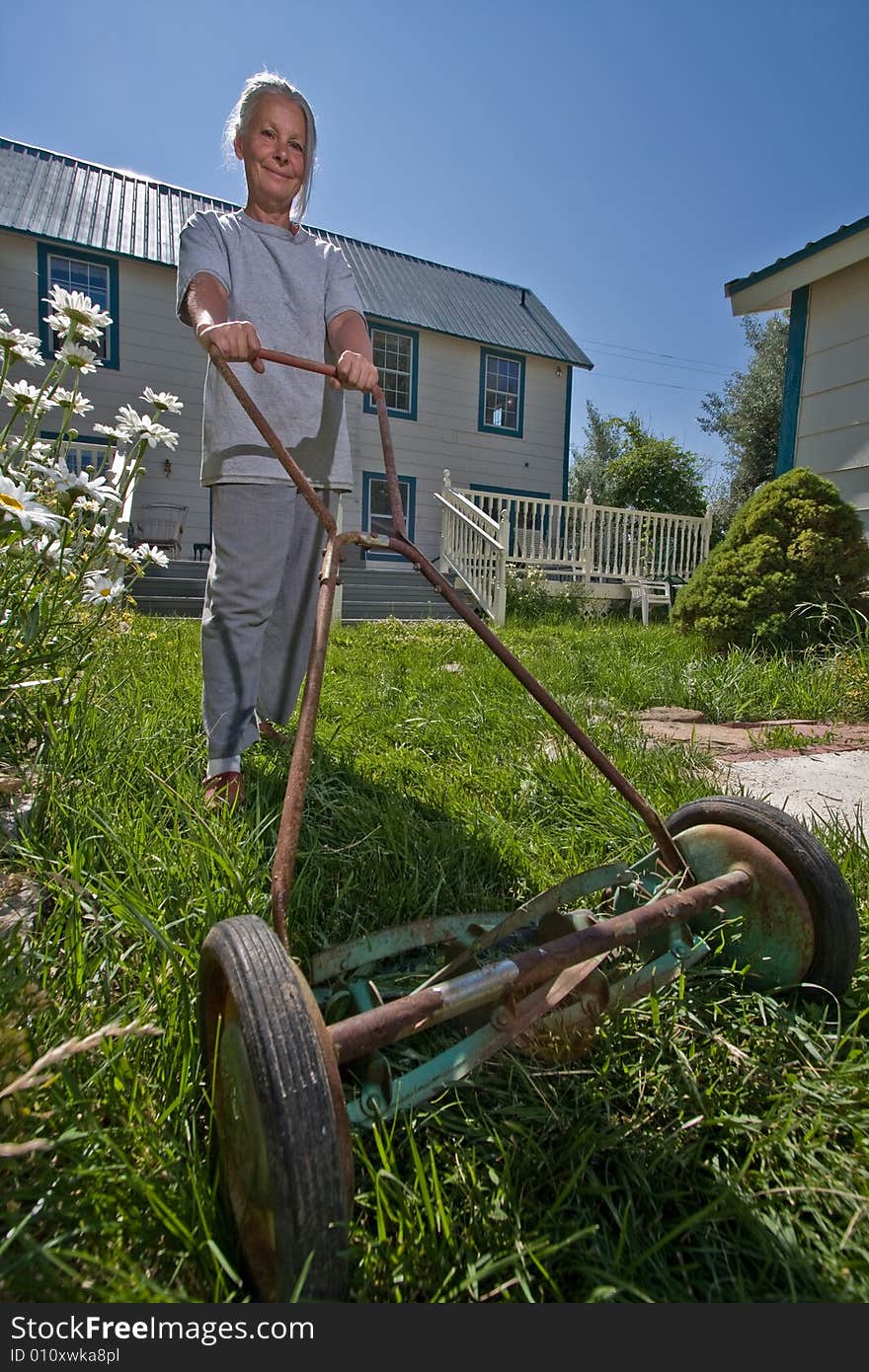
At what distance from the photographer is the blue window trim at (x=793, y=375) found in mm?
6930

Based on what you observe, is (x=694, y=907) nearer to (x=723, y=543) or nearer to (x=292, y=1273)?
(x=292, y=1273)

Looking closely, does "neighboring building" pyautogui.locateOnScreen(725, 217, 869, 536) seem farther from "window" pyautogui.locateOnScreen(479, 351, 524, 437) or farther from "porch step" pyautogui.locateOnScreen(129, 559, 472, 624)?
"window" pyautogui.locateOnScreen(479, 351, 524, 437)

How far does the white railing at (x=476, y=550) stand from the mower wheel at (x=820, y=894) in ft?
27.4

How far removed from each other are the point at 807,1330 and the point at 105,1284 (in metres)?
0.79

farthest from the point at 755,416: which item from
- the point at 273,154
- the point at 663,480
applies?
the point at 273,154

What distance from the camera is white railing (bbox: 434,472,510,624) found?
1008cm

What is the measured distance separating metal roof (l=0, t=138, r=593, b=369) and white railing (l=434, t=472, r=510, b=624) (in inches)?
155

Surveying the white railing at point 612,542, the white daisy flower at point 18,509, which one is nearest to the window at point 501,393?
the white railing at point 612,542

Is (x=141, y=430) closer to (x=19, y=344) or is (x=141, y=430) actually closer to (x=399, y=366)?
(x=19, y=344)

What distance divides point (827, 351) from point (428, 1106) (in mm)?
7357

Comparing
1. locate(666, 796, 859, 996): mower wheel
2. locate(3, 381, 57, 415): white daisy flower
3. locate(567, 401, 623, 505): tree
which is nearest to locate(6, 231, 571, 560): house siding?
locate(3, 381, 57, 415): white daisy flower

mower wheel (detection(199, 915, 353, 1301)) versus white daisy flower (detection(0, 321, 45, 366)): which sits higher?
white daisy flower (detection(0, 321, 45, 366))

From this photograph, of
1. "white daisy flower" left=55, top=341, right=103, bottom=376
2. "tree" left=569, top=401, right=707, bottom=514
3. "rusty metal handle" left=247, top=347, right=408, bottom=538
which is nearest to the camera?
"rusty metal handle" left=247, top=347, right=408, bottom=538

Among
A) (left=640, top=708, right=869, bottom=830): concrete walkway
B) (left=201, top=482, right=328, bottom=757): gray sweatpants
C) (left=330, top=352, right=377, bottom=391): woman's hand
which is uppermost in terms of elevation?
(left=330, top=352, right=377, bottom=391): woman's hand
